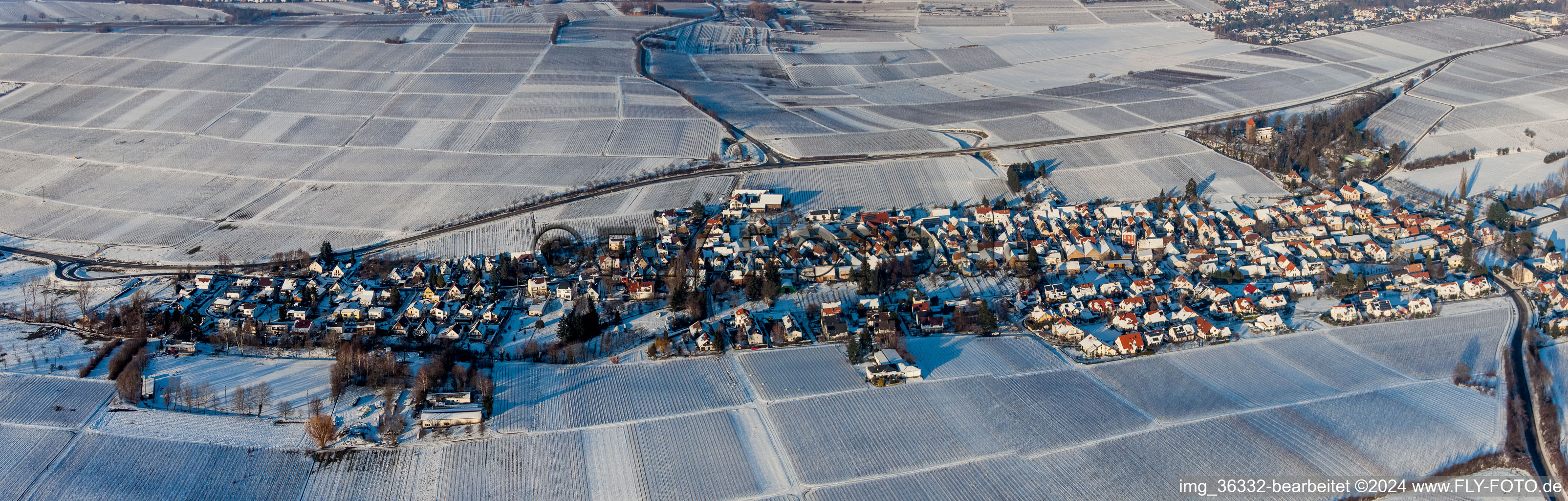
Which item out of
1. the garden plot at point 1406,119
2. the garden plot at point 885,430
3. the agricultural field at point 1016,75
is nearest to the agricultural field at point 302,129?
the agricultural field at point 1016,75

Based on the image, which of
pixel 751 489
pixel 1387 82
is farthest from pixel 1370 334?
pixel 1387 82

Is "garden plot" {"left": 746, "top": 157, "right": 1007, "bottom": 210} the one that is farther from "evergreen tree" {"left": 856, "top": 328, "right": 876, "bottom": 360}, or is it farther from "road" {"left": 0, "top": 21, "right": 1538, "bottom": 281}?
"evergreen tree" {"left": 856, "top": 328, "right": 876, "bottom": 360}

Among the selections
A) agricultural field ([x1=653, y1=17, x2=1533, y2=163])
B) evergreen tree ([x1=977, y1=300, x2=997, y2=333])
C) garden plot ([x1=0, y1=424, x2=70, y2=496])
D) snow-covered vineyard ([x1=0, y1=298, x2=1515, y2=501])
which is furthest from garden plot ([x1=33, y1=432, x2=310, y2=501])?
agricultural field ([x1=653, y1=17, x2=1533, y2=163])

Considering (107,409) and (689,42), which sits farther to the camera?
(689,42)

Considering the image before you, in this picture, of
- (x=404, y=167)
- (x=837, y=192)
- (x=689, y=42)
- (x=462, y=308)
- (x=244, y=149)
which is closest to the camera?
(x=462, y=308)

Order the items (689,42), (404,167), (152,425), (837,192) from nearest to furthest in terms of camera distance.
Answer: (152,425) < (837,192) < (404,167) < (689,42)

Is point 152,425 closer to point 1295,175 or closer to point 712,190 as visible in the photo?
point 712,190

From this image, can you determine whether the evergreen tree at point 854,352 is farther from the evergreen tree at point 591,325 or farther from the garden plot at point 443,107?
the garden plot at point 443,107
